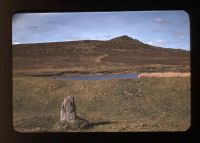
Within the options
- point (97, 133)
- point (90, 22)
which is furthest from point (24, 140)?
point (90, 22)

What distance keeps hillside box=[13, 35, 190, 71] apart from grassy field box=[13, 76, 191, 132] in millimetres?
103

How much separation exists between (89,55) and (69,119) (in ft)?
1.41

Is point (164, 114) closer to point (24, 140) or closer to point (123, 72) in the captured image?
point (123, 72)

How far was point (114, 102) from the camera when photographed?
1830 mm

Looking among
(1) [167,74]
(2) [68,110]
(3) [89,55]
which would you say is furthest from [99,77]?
(1) [167,74]

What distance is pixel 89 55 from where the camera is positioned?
1836mm

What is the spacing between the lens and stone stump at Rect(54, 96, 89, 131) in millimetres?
1816

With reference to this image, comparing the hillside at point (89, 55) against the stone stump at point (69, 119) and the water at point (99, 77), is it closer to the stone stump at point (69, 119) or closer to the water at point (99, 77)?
the water at point (99, 77)

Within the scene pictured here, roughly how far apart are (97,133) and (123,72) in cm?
43

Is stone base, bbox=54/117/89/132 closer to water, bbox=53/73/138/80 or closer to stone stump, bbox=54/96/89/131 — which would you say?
stone stump, bbox=54/96/89/131

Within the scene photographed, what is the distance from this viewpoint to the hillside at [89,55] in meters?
1.83

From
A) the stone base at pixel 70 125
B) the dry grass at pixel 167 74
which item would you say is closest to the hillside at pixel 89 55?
the dry grass at pixel 167 74

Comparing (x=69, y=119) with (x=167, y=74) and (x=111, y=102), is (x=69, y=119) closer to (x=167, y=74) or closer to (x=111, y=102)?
(x=111, y=102)

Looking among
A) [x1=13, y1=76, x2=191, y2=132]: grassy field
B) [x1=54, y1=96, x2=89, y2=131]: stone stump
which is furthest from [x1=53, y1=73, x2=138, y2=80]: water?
[x1=54, y1=96, x2=89, y2=131]: stone stump
